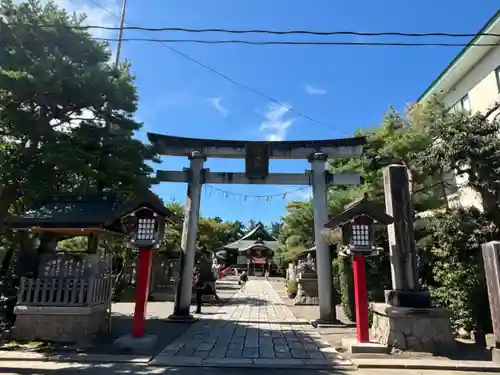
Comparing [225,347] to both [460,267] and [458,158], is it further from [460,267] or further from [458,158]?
[458,158]

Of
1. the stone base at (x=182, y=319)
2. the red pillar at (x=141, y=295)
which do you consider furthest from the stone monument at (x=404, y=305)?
the stone base at (x=182, y=319)

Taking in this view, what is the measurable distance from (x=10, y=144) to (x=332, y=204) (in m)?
10.7

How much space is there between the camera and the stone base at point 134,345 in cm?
744

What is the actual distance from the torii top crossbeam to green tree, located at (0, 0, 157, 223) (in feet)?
9.32

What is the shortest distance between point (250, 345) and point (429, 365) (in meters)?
3.69

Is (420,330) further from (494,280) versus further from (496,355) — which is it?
(494,280)

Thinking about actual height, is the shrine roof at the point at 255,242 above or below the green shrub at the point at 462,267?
above

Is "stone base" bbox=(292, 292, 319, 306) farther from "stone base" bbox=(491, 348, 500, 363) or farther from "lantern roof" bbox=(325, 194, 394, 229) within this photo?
"stone base" bbox=(491, 348, 500, 363)

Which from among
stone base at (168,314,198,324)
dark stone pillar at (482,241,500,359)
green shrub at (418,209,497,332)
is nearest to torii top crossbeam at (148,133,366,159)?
green shrub at (418,209,497,332)

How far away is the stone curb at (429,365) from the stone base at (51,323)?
607cm

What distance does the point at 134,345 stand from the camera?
752 cm

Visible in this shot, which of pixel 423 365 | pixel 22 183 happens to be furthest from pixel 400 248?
pixel 22 183

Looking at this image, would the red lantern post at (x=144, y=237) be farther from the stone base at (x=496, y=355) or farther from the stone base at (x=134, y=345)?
the stone base at (x=496, y=355)

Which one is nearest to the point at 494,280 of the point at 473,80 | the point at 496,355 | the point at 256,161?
the point at 496,355
